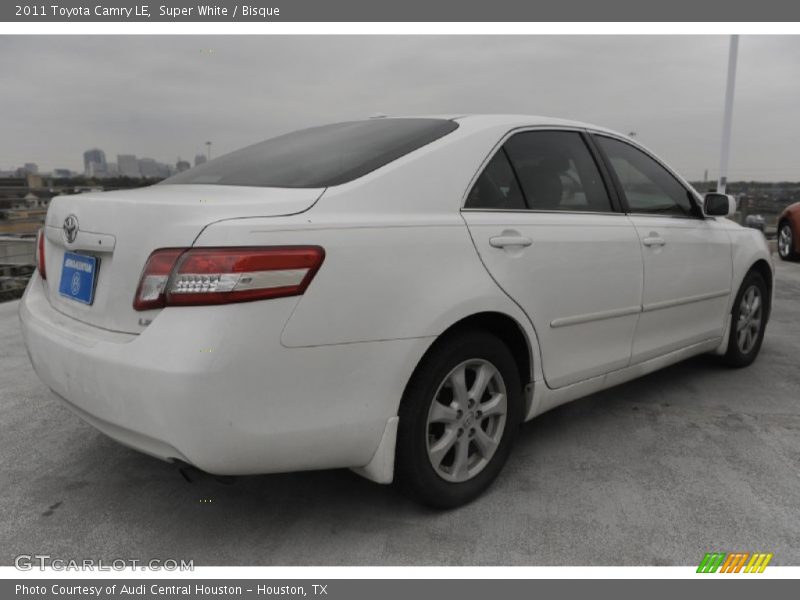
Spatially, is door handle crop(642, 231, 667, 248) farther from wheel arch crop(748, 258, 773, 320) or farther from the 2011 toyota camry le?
wheel arch crop(748, 258, 773, 320)

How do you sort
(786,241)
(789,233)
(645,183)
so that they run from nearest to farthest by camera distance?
(645,183) → (789,233) → (786,241)

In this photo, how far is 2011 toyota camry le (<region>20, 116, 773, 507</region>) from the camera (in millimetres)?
1865

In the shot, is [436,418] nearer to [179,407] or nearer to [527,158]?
[179,407]

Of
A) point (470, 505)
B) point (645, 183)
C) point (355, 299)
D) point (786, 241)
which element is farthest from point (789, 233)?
point (355, 299)

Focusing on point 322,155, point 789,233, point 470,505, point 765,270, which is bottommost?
point 789,233

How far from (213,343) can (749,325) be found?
3.82 metres

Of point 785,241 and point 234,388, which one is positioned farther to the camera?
point 785,241

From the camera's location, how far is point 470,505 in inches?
98.5

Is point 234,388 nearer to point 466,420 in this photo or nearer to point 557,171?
point 466,420

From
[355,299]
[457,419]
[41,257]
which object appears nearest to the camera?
[355,299]

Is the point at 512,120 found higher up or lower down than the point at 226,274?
higher up

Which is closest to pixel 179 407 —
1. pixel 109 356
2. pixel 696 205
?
pixel 109 356

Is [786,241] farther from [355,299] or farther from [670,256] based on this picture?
[355,299]

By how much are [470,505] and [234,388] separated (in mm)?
1121
